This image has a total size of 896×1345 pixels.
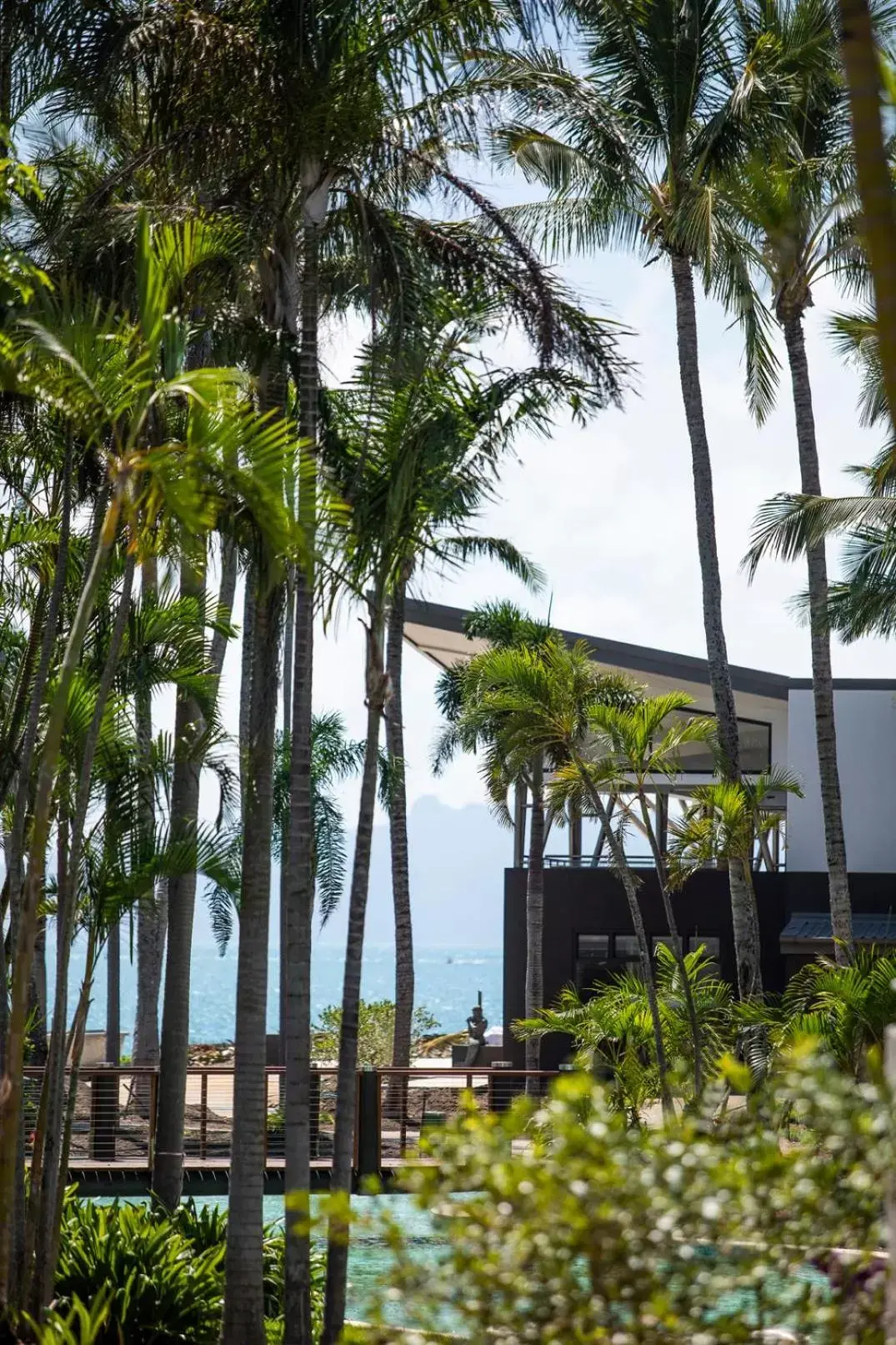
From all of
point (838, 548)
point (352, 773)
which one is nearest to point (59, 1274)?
point (838, 548)

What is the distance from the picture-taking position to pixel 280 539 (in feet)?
17.9

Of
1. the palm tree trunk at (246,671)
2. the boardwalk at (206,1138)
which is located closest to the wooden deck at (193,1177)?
the boardwalk at (206,1138)

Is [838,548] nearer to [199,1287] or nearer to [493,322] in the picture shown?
[493,322]

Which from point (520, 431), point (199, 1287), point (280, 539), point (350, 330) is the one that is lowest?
point (199, 1287)

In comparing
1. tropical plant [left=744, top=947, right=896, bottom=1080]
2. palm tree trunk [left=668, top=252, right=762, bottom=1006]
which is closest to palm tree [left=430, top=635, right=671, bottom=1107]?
tropical plant [left=744, top=947, right=896, bottom=1080]

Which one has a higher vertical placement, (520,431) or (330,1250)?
(520,431)

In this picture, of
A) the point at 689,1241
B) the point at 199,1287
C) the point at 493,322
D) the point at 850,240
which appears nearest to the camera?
the point at 689,1241

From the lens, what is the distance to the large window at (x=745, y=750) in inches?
925

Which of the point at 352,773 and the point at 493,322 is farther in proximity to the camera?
the point at 352,773

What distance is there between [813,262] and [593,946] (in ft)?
29.4

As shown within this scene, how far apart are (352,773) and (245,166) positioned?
54.1 ft

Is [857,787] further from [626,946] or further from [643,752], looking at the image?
[643,752]

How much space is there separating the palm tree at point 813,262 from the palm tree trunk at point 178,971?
21.9ft

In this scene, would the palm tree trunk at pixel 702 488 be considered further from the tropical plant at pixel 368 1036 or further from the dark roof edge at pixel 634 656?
the tropical plant at pixel 368 1036
